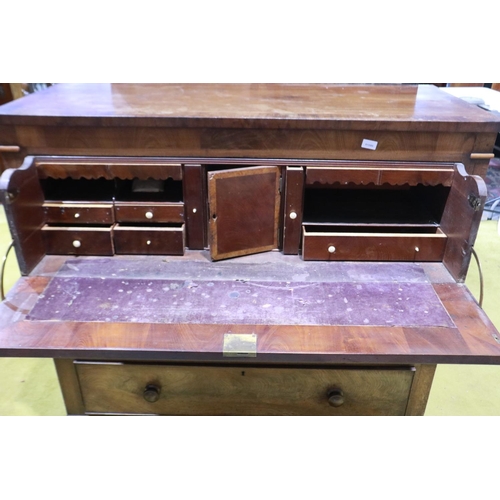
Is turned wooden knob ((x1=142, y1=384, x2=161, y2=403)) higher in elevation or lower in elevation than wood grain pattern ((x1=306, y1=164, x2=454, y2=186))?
lower

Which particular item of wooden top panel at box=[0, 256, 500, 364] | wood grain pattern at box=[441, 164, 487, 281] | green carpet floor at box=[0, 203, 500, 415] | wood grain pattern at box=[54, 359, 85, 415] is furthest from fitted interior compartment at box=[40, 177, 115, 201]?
wood grain pattern at box=[441, 164, 487, 281]

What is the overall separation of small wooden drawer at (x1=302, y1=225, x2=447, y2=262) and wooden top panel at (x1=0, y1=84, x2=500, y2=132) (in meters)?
0.31

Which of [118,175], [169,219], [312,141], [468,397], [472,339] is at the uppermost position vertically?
[312,141]

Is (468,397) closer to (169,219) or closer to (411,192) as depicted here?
(411,192)

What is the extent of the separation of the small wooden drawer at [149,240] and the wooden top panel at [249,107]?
31 centimetres

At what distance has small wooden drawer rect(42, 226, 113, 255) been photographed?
1342 mm

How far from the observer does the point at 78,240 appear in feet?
4.43

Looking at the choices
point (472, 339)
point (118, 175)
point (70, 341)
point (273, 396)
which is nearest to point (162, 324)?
point (70, 341)

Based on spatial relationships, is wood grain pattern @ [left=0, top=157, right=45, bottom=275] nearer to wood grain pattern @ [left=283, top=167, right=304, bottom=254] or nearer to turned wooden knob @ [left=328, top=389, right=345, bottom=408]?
wood grain pattern @ [left=283, top=167, right=304, bottom=254]

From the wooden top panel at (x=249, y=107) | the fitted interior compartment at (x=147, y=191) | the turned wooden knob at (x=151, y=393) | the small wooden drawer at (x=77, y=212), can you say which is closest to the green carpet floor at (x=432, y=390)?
the turned wooden knob at (x=151, y=393)

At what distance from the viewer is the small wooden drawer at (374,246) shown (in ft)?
4.36

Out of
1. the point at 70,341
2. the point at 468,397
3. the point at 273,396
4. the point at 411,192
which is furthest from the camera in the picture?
the point at 468,397

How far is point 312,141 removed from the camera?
1.24 metres

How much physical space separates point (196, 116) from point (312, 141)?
1.06ft
